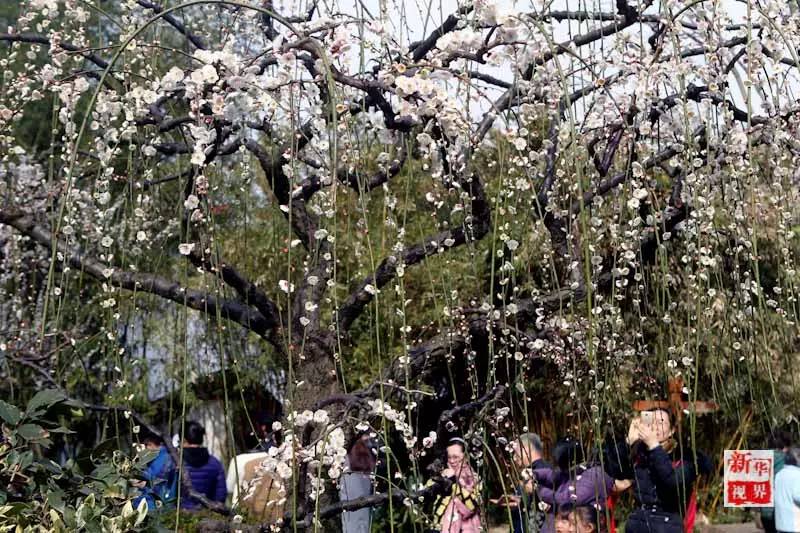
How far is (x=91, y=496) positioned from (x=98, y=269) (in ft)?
2.97

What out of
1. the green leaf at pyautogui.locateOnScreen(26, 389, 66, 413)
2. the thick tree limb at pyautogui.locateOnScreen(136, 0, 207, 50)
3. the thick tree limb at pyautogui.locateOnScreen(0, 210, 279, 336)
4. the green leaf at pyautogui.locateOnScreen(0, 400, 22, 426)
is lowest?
the green leaf at pyautogui.locateOnScreen(0, 400, 22, 426)

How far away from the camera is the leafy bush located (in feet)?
5.46

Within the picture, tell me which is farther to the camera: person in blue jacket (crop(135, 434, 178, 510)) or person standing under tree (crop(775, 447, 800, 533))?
person standing under tree (crop(775, 447, 800, 533))

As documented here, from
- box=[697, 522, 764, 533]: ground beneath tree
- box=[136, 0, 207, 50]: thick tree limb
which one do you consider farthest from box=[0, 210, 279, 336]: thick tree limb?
box=[697, 522, 764, 533]: ground beneath tree

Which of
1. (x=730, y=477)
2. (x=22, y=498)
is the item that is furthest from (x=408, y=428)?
(x=730, y=477)

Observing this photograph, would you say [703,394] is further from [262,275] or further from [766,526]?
[262,275]

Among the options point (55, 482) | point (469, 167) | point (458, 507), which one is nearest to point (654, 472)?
point (458, 507)

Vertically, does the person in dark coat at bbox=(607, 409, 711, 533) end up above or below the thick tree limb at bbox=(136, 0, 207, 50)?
below

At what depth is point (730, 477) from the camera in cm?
375

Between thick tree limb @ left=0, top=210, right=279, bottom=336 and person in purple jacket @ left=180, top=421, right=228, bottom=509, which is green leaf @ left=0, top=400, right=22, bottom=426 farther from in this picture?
person in purple jacket @ left=180, top=421, right=228, bottom=509

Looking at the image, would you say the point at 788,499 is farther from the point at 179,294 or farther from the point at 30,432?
the point at 30,432

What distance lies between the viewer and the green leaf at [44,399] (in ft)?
6.00

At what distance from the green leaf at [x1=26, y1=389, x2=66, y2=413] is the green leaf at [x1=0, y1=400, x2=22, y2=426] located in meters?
0.02

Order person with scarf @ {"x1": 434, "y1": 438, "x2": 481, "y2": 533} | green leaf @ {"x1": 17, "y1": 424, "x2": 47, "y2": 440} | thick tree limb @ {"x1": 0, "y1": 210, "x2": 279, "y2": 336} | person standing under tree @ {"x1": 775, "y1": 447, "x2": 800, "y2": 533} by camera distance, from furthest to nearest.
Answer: person standing under tree @ {"x1": 775, "y1": 447, "x2": 800, "y2": 533}, person with scarf @ {"x1": 434, "y1": 438, "x2": 481, "y2": 533}, thick tree limb @ {"x1": 0, "y1": 210, "x2": 279, "y2": 336}, green leaf @ {"x1": 17, "y1": 424, "x2": 47, "y2": 440}
